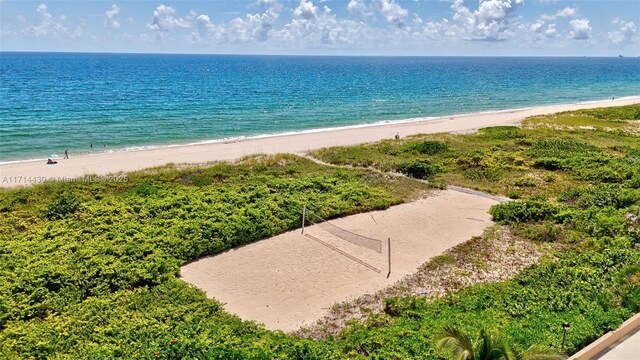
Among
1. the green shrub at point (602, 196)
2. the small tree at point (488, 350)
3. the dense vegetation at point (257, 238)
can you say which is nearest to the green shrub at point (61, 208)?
the dense vegetation at point (257, 238)

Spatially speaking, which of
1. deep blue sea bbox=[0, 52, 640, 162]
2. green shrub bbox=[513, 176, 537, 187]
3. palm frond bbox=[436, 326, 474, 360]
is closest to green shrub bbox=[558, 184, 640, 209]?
green shrub bbox=[513, 176, 537, 187]

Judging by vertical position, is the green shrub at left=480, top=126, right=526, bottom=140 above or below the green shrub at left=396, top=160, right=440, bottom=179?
above

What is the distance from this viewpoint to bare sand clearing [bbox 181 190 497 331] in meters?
16.0

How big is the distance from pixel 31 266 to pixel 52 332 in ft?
14.3

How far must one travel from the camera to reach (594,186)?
26.5m

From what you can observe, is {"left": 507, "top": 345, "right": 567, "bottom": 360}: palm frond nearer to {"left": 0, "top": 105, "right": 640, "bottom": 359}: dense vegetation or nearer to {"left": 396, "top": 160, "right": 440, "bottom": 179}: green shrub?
{"left": 0, "top": 105, "right": 640, "bottom": 359}: dense vegetation

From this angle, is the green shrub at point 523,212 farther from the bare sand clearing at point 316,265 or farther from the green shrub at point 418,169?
the green shrub at point 418,169

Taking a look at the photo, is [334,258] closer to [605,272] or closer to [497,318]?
[497,318]

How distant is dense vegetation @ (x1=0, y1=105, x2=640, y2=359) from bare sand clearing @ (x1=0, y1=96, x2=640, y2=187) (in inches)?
241

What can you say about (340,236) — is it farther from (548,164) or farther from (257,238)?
(548,164)

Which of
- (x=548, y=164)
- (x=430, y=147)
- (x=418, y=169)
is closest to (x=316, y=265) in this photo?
(x=418, y=169)

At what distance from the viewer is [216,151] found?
4103 cm

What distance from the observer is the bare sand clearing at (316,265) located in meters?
16.0

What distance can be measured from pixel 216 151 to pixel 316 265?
24722 millimetres
